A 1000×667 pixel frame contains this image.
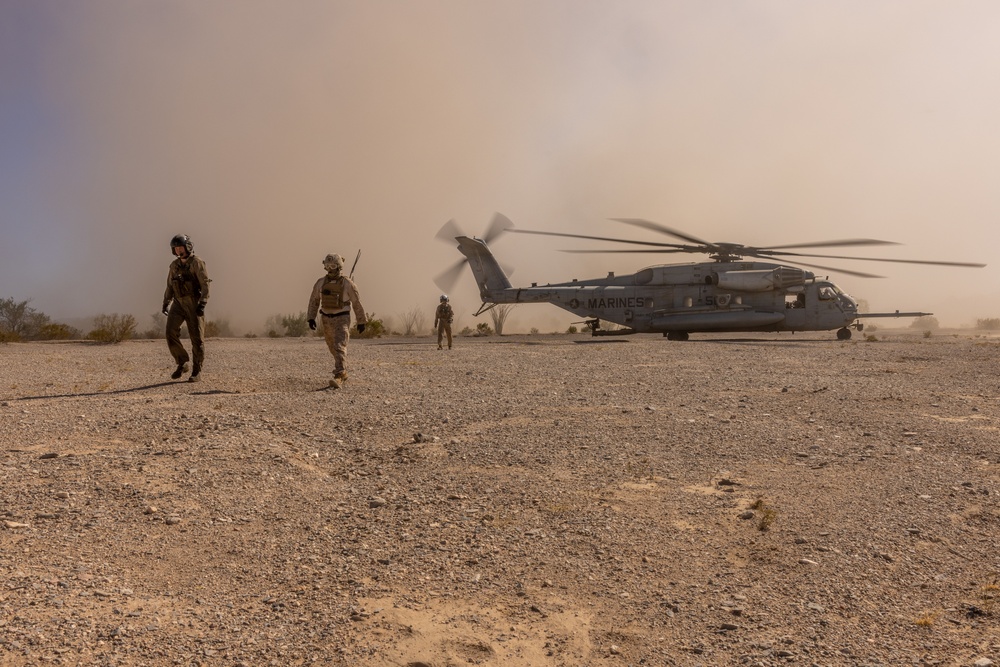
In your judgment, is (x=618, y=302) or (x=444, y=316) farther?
(x=618, y=302)

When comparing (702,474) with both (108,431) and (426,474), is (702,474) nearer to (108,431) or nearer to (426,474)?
(426,474)

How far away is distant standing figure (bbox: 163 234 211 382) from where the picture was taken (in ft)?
32.2

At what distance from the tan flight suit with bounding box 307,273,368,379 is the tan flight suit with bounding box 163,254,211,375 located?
4.94ft

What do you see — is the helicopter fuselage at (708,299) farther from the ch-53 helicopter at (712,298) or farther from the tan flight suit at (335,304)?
the tan flight suit at (335,304)

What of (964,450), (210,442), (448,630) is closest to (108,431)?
(210,442)

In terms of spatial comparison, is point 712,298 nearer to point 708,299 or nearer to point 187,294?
point 708,299

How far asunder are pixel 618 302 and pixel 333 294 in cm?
1460

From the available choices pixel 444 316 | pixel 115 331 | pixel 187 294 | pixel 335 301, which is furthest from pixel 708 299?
pixel 115 331

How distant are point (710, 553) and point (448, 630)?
1629 millimetres

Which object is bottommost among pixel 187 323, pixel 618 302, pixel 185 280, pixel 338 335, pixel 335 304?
pixel 338 335

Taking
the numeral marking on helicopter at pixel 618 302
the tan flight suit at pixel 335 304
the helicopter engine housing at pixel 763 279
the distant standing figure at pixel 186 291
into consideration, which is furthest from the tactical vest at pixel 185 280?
the helicopter engine housing at pixel 763 279

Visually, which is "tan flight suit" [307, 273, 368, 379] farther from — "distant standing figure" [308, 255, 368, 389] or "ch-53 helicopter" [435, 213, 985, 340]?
"ch-53 helicopter" [435, 213, 985, 340]

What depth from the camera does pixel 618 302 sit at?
23250 mm

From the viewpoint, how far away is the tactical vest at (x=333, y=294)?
10.0 metres
